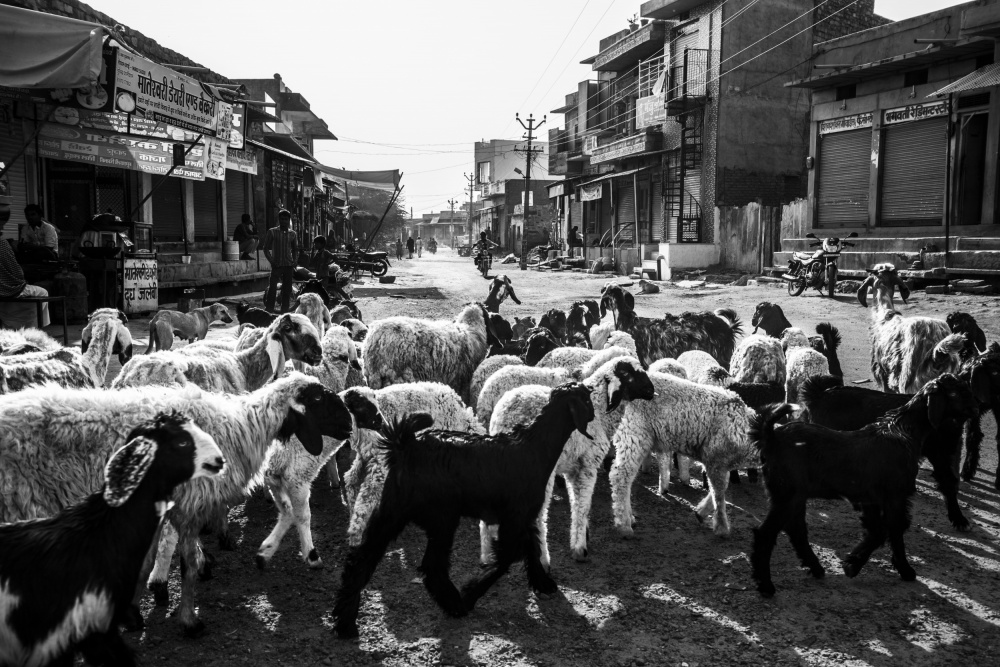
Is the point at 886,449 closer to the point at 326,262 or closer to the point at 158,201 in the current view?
the point at 326,262

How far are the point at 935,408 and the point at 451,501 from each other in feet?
9.47

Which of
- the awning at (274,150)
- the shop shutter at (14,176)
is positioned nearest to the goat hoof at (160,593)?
the shop shutter at (14,176)

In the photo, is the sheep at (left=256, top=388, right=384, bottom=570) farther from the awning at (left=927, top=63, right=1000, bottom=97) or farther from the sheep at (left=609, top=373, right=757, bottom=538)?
the awning at (left=927, top=63, right=1000, bottom=97)

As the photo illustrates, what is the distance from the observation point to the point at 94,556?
9.00ft

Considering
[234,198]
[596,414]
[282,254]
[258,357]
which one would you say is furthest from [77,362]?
[234,198]

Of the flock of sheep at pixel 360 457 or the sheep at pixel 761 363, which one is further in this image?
the sheep at pixel 761 363

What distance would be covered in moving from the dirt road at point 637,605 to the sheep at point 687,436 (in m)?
0.28

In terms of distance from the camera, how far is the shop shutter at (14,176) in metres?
12.7

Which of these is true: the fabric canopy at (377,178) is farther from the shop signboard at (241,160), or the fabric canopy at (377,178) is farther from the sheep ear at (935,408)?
the sheep ear at (935,408)

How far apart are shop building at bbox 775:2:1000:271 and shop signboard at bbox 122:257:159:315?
49.4 ft

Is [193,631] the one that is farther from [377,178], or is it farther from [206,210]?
[377,178]

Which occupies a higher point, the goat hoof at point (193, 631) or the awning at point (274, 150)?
the awning at point (274, 150)

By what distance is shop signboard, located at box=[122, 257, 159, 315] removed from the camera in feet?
39.7

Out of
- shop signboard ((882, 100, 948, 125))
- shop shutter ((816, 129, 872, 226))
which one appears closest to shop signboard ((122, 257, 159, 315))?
shop signboard ((882, 100, 948, 125))
